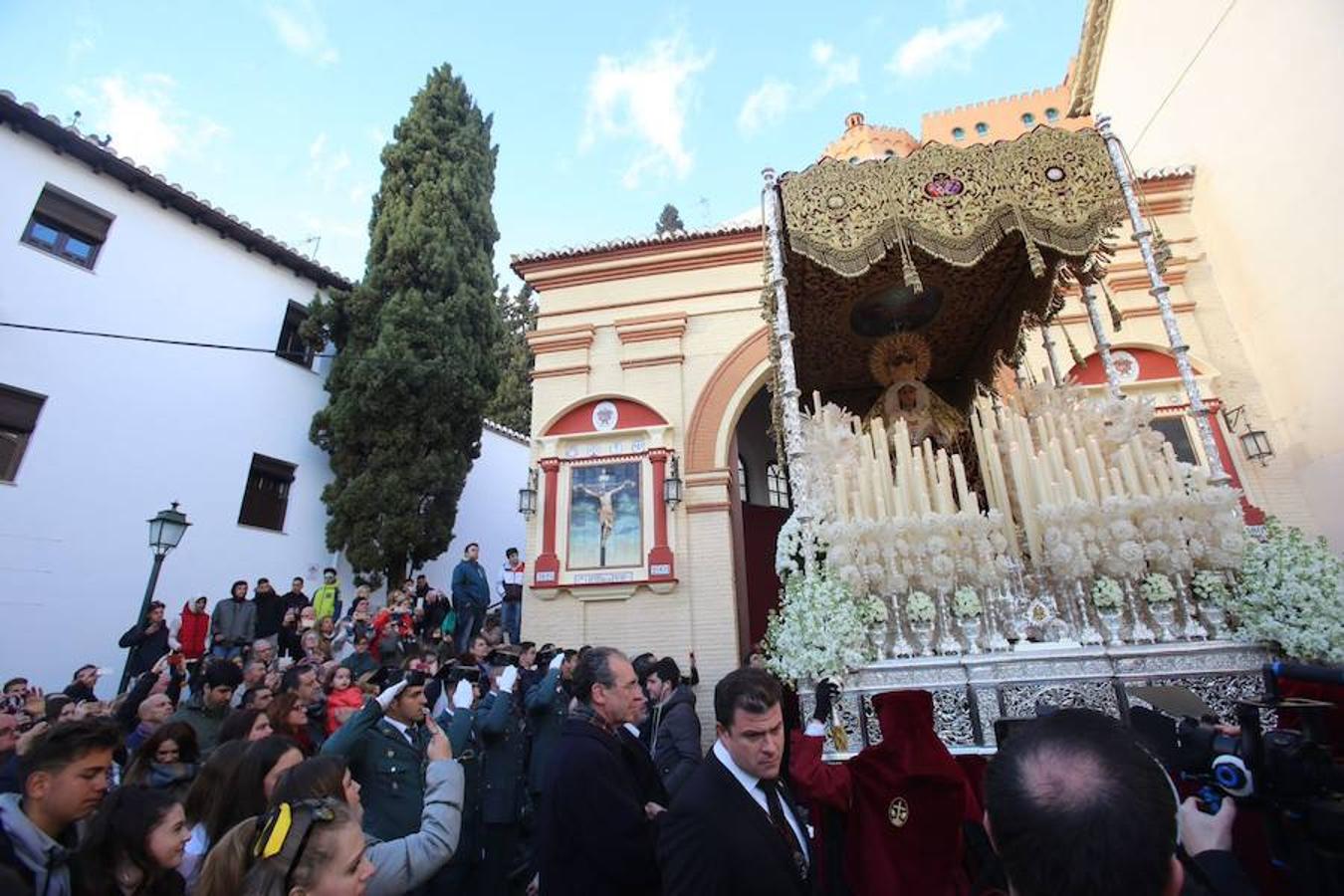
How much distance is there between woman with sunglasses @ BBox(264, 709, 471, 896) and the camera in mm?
2092

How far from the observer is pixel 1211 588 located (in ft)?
13.5

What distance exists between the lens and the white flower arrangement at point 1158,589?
4125 mm

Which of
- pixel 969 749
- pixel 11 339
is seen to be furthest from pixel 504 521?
pixel 969 749

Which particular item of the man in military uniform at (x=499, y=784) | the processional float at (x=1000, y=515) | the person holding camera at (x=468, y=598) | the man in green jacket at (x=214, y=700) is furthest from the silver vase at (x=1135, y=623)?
the person holding camera at (x=468, y=598)

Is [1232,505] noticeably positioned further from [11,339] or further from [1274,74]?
[11,339]

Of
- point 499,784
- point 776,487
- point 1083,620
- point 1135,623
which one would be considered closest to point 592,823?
point 499,784

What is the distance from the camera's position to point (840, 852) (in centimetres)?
294

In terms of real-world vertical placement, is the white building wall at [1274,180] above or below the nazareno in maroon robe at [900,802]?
above

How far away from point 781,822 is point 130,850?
1979mm

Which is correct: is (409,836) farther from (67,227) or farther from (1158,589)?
(67,227)

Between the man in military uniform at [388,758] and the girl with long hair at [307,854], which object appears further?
the man in military uniform at [388,758]

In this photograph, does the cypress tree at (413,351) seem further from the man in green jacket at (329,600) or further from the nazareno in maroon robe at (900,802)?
the nazareno in maroon robe at (900,802)

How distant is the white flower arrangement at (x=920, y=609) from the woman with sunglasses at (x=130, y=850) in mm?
3723

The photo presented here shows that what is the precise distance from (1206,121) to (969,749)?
10.8 metres
